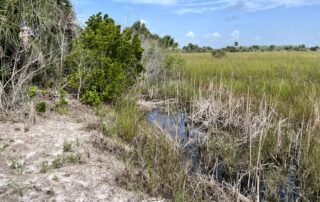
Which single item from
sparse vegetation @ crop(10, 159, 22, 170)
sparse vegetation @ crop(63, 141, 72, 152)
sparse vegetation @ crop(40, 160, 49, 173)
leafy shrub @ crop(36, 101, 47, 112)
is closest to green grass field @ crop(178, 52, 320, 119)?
sparse vegetation @ crop(63, 141, 72, 152)

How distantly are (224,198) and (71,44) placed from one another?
6.10m

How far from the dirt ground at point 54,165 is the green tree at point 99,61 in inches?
86.6

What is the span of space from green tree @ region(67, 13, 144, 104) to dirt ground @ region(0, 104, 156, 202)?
86.6 inches

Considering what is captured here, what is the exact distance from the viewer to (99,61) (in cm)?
906

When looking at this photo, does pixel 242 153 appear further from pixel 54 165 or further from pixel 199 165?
pixel 54 165

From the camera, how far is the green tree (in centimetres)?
868

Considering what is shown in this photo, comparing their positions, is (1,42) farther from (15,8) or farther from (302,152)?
(302,152)

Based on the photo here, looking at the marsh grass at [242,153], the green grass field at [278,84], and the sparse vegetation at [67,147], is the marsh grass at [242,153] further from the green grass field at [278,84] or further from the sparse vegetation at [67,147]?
the sparse vegetation at [67,147]

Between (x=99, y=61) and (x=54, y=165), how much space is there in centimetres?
460

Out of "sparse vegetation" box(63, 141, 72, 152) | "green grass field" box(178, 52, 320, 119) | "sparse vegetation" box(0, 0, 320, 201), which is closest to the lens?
"sparse vegetation" box(0, 0, 320, 201)

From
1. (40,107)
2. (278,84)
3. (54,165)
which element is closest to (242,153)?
(54,165)

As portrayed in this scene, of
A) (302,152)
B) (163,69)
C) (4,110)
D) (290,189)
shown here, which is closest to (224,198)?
(290,189)

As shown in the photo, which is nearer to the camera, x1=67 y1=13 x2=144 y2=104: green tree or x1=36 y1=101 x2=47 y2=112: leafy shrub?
x1=36 y1=101 x2=47 y2=112: leafy shrub

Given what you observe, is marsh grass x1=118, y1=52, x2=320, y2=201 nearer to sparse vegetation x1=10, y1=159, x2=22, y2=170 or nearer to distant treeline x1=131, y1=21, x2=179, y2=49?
sparse vegetation x1=10, y1=159, x2=22, y2=170
